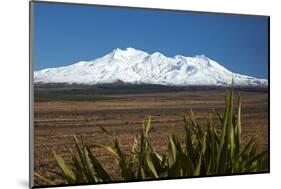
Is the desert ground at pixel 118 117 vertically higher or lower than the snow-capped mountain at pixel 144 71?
lower

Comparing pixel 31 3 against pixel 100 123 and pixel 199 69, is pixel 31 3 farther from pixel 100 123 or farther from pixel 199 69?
pixel 199 69

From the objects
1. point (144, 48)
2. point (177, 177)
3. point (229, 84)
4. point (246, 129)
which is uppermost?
point (144, 48)

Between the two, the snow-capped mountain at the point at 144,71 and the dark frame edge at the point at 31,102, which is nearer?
the dark frame edge at the point at 31,102

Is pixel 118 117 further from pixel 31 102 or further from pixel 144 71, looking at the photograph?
pixel 31 102

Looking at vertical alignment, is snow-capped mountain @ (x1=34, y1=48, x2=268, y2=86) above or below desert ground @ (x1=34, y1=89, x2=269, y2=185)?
above
